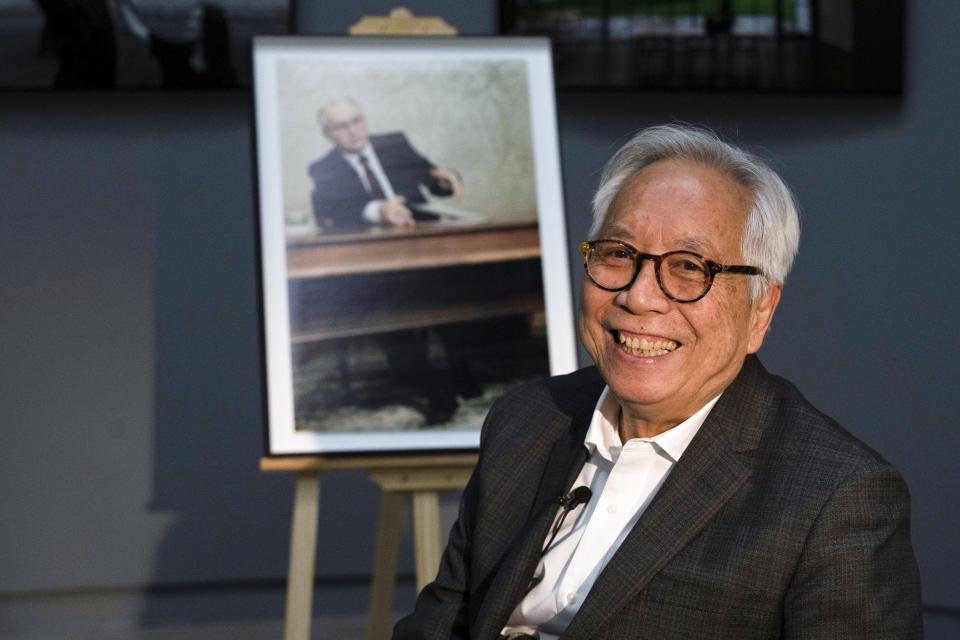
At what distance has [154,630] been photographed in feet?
14.3

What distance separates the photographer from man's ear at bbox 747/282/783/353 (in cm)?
189

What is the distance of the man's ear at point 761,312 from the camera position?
1.89 meters

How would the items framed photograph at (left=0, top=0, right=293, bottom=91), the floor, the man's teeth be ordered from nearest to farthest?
the man's teeth → framed photograph at (left=0, top=0, right=293, bottom=91) → the floor

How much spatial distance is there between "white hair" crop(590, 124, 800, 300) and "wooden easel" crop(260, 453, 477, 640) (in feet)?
4.19

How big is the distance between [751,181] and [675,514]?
493 mm

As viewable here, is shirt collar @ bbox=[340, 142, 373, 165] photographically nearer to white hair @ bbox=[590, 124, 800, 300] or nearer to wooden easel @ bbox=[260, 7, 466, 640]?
wooden easel @ bbox=[260, 7, 466, 640]

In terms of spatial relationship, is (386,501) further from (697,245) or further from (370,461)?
(697,245)

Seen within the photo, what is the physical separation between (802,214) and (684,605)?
108 inches

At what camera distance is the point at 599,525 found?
1.89 m

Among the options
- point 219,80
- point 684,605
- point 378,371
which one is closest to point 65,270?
point 219,80

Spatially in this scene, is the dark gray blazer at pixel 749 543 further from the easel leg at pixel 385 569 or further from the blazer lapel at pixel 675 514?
the easel leg at pixel 385 569

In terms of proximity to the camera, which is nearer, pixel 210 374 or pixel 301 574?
pixel 301 574

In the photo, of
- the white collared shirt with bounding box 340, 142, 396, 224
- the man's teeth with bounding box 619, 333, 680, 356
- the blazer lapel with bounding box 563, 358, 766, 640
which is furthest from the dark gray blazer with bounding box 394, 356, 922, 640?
the white collared shirt with bounding box 340, 142, 396, 224

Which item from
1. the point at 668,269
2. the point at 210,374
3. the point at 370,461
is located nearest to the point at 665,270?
the point at 668,269
